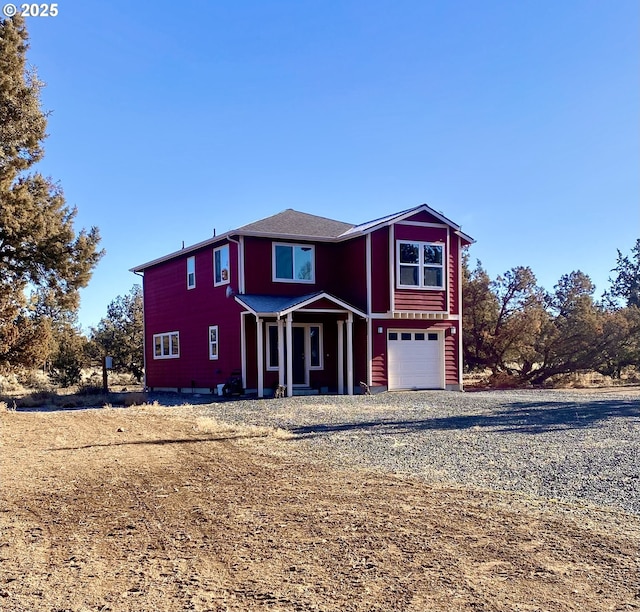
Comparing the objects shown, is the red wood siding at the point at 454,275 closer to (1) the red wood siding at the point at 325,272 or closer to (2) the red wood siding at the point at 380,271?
(2) the red wood siding at the point at 380,271

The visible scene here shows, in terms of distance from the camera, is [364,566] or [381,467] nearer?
[364,566]

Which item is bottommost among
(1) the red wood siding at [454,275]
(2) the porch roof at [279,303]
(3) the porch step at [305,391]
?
(3) the porch step at [305,391]

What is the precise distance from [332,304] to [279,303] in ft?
5.12

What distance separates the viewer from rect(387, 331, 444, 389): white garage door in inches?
807

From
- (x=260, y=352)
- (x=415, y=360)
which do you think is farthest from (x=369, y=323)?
(x=260, y=352)

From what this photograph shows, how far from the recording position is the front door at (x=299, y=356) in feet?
66.3

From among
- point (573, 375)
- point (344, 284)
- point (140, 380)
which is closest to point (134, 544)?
point (344, 284)

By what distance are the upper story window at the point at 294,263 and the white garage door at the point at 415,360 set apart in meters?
3.35

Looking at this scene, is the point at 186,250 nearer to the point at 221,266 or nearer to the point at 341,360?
the point at 221,266

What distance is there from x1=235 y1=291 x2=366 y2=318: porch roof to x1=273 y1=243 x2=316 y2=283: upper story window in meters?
0.89

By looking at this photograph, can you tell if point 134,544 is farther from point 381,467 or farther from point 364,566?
point 381,467

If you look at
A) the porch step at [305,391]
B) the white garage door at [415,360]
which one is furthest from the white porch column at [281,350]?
the white garage door at [415,360]

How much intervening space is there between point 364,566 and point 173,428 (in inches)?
320

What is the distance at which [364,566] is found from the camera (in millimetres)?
4258
